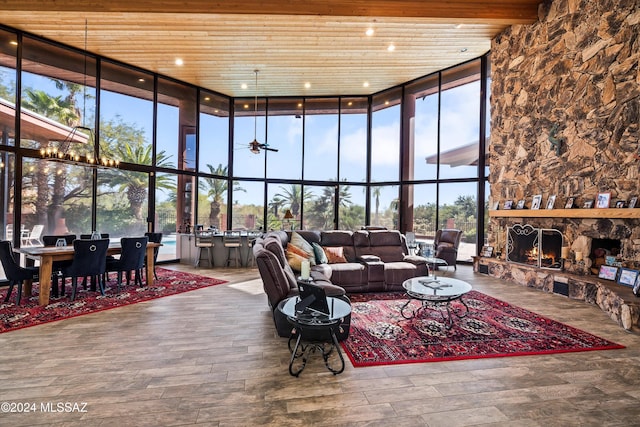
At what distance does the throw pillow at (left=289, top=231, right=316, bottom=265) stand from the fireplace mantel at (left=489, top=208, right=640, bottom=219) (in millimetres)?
4109

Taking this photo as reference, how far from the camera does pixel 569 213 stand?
5180 millimetres

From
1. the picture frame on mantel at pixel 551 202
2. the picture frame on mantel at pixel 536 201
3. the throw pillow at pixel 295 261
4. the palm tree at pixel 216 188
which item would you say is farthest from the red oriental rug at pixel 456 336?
the palm tree at pixel 216 188

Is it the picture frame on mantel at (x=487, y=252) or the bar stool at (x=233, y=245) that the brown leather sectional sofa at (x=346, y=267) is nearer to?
the picture frame on mantel at (x=487, y=252)

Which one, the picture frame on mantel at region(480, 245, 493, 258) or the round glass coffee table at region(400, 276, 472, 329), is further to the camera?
the picture frame on mantel at region(480, 245, 493, 258)

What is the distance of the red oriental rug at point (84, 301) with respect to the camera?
146 inches

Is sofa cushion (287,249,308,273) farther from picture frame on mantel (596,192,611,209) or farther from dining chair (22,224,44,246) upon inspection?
dining chair (22,224,44,246)

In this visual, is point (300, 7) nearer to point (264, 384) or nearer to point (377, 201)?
point (264, 384)

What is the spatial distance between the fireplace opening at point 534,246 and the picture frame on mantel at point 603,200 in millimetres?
831

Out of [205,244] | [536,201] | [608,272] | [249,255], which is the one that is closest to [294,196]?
[249,255]

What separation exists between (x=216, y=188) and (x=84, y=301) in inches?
198

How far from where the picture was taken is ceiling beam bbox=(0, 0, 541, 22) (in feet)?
16.1

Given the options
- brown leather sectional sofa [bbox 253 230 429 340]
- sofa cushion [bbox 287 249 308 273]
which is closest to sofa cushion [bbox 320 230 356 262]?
brown leather sectional sofa [bbox 253 230 429 340]

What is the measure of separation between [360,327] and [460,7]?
218 inches

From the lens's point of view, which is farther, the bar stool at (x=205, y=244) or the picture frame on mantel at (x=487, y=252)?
the bar stool at (x=205, y=244)
